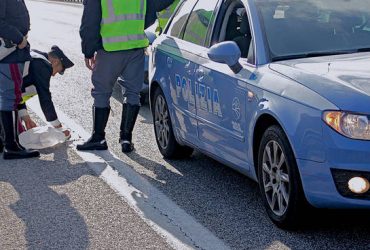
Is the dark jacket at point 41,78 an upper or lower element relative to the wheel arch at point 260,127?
lower

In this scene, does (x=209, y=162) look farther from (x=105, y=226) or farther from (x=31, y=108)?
(x=31, y=108)

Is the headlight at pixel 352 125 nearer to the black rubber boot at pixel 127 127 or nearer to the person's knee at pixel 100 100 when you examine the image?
the black rubber boot at pixel 127 127

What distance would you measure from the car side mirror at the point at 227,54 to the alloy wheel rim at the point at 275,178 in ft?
2.32

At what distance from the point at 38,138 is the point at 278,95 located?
3.69 m

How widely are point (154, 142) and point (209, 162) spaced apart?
3.68 feet

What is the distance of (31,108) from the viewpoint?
36.7 feet

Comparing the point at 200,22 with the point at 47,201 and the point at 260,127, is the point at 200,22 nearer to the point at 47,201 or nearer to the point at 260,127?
the point at 260,127

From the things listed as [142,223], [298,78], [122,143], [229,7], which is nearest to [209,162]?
[122,143]

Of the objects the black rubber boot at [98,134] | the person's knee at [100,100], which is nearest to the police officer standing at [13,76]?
the black rubber boot at [98,134]

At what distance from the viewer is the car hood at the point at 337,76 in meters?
5.38

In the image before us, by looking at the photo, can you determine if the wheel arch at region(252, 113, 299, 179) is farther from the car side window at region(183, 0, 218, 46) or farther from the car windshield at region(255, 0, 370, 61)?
the car side window at region(183, 0, 218, 46)

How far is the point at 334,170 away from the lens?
535 centimetres

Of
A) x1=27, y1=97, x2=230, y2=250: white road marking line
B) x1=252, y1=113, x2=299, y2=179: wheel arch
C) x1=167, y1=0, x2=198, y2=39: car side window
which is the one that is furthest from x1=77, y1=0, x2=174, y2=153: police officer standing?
x1=252, y1=113, x2=299, y2=179: wheel arch

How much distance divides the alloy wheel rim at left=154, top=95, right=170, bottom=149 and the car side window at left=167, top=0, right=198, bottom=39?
1.95ft
